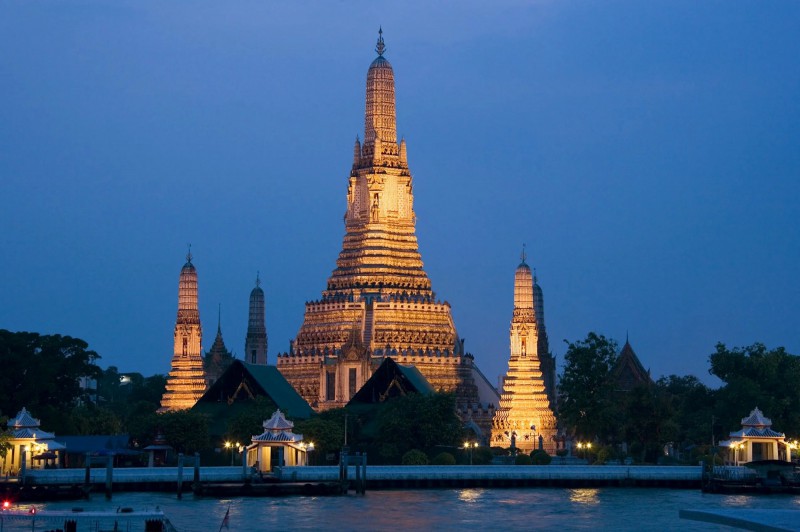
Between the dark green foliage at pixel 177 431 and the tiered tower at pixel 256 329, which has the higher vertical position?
the tiered tower at pixel 256 329

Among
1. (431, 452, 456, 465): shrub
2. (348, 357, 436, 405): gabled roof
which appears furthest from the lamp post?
(348, 357, 436, 405): gabled roof

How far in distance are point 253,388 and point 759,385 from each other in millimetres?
29896

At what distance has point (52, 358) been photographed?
111 m

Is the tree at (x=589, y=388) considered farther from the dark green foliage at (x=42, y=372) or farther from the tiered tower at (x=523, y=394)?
the dark green foliage at (x=42, y=372)

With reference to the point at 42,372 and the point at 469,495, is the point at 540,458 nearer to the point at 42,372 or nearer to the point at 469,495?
the point at 469,495

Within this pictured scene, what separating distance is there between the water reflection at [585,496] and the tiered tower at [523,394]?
2375 cm

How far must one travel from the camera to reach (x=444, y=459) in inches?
4035

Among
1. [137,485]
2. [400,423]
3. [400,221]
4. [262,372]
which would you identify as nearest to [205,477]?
[137,485]

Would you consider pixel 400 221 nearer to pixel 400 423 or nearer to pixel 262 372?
pixel 262 372

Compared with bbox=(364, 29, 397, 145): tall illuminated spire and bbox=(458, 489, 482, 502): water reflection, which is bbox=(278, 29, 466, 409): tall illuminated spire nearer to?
bbox=(364, 29, 397, 145): tall illuminated spire

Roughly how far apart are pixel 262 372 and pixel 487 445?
1555 cm

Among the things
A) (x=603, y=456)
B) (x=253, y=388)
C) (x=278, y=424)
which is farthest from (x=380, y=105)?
(x=278, y=424)

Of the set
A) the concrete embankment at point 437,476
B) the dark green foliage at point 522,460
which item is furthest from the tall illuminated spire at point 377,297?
the concrete embankment at point 437,476

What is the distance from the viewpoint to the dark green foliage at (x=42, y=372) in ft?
352
